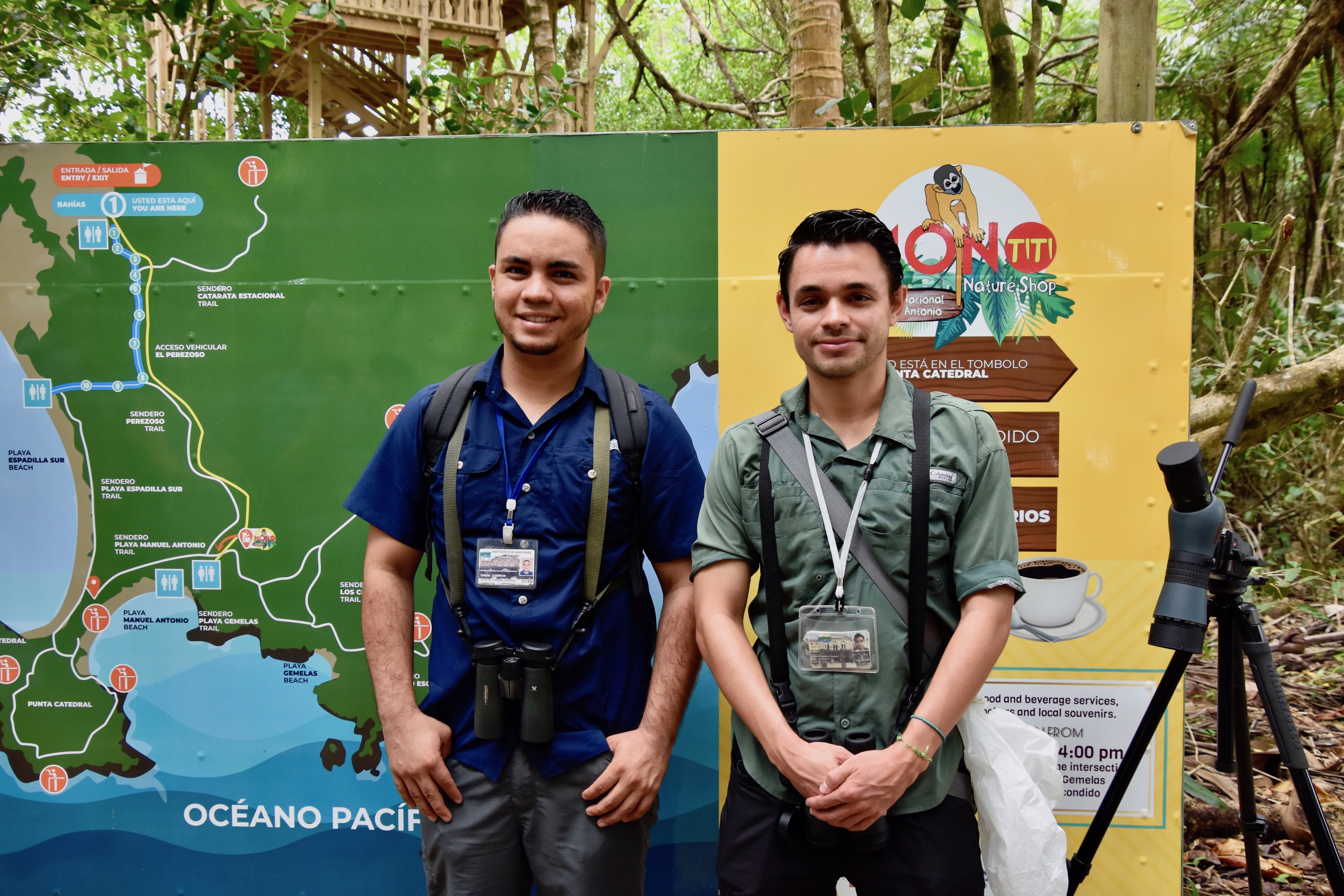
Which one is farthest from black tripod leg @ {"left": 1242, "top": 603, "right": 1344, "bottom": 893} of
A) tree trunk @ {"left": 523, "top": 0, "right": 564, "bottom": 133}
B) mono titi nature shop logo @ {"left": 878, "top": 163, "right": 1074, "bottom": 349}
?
tree trunk @ {"left": 523, "top": 0, "right": 564, "bottom": 133}

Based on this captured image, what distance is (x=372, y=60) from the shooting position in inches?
317

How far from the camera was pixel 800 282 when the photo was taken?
1.77 m

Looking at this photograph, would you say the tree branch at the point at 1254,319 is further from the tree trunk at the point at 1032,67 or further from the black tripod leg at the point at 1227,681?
the black tripod leg at the point at 1227,681

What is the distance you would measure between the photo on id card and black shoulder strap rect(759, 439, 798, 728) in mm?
537

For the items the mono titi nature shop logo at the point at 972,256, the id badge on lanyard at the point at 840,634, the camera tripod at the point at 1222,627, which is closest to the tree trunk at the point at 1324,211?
the mono titi nature shop logo at the point at 972,256

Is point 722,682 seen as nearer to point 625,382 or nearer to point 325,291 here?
point 625,382

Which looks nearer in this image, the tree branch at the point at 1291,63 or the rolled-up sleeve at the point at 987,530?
the rolled-up sleeve at the point at 987,530

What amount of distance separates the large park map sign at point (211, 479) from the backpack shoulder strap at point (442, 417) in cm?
70

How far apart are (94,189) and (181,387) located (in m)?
0.71

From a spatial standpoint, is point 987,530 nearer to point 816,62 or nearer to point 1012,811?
point 1012,811

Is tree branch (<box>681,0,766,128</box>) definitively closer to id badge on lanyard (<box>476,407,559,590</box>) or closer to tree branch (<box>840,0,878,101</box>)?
tree branch (<box>840,0,878,101</box>)

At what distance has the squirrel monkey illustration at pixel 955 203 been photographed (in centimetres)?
257

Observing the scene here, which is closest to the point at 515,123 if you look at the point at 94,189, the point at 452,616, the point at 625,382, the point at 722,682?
the point at 94,189

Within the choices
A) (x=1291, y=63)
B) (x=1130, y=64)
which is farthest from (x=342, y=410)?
(x=1291, y=63)
